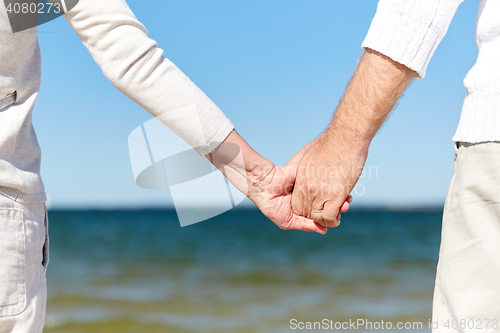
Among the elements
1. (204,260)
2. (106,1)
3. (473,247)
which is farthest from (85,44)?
(204,260)

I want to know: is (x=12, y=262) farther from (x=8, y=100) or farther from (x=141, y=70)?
(x=141, y=70)

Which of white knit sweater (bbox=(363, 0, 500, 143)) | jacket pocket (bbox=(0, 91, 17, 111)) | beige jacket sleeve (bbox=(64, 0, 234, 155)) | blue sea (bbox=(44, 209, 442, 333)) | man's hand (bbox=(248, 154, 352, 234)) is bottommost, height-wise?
blue sea (bbox=(44, 209, 442, 333))

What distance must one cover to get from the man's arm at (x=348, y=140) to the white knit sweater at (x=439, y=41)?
0.05 meters

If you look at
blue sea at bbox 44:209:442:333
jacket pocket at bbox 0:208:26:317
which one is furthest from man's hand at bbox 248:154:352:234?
blue sea at bbox 44:209:442:333

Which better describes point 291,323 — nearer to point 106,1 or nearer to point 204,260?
point 106,1

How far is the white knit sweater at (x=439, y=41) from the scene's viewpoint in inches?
38.5

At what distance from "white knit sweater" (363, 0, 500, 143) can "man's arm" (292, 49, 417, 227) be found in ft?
0.16

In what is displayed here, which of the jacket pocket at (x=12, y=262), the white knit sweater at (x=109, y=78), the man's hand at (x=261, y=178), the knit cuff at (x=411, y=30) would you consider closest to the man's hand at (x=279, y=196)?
the man's hand at (x=261, y=178)

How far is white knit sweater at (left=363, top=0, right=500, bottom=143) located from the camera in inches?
38.5

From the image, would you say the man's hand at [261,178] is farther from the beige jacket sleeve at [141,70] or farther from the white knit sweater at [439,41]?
the white knit sweater at [439,41]

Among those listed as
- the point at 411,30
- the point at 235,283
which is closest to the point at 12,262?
the point at 411,30

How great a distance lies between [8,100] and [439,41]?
3.84ft

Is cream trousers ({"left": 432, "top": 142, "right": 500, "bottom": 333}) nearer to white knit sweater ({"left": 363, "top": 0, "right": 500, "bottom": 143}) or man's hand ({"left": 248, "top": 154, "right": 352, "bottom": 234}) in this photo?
white knit sweater ({"left": 363, "top": 0, "right": 500, "bottom": 143})

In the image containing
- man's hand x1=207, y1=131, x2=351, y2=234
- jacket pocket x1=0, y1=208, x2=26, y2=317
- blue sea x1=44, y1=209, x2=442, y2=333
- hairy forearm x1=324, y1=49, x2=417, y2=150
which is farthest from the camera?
blue sea x1=44, y1=209, x2=442, y2=333
